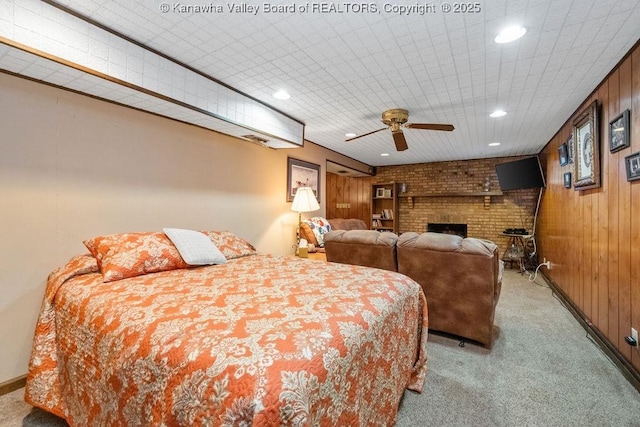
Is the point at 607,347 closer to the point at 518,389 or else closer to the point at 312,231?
the point at 518,389

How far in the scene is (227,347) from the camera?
2.85 ft

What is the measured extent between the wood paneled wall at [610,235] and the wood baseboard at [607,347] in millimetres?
31

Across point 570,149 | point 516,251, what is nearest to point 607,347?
point 570,149

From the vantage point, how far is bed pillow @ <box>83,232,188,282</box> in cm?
168

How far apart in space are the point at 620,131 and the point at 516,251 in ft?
12.5

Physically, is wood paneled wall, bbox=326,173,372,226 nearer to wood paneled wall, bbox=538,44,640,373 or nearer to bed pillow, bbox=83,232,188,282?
wood paneled wall, bbox=538,44,640,373

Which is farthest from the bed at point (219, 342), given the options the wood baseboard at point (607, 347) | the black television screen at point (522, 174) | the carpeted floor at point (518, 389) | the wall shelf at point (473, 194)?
the wall shelf at point (473, 194)

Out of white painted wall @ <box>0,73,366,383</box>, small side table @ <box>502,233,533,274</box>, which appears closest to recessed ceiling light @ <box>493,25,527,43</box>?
white painted wall @ <box>0,73,366,383</box>

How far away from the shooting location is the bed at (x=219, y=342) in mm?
785

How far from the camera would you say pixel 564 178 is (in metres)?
3.41

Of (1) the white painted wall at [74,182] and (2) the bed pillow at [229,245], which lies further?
(2) the bed pillow at [229,245]

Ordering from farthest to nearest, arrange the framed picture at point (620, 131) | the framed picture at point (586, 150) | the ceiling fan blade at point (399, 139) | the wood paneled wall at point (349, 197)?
the wood paneled wall at point (349, 197)
the ceiling fan blade at point (399, 139)
the framed picture at point (586, 150)
the framed picture at point (620, 131)

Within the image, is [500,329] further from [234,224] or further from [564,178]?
[234,224]

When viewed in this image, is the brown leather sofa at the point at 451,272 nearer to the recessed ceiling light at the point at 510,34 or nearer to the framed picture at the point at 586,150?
the framed picture at the point at 586,150
